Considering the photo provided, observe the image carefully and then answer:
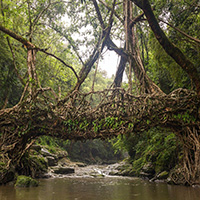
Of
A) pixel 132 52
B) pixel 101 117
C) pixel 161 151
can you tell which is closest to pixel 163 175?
pixel 161 151

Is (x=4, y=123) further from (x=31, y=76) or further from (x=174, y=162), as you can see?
(x=174, y=162)

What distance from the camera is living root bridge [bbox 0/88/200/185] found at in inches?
194

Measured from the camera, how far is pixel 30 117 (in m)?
5.49

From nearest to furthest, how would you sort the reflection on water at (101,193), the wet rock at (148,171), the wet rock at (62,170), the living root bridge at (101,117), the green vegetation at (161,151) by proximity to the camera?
the reflection on water at (101,193) < the living root bridge at (101,117) < the green vegetation at (161,151) < the wet rock at (148,171) < the wet rock at (62,170)

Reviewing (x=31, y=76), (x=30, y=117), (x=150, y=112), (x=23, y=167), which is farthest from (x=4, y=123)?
(x=150, y=112)

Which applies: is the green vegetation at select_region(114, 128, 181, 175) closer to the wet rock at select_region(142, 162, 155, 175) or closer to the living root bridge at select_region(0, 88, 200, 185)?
the wet rock at select_region(142, 162, 155, 175)

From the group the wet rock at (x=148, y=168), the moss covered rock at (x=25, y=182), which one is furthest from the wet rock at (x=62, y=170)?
the moss covered rock at (x=25, y=182)

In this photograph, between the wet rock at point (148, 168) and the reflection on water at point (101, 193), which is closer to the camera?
the reflection on water at point (101, 193)

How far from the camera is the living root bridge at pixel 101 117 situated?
492 cm

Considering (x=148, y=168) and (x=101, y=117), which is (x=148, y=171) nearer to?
(x=148, y=168)

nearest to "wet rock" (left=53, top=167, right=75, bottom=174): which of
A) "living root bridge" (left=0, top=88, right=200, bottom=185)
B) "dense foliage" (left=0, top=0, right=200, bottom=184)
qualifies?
"dense foliage" (left=0, top=0, right=200, bottom=184)

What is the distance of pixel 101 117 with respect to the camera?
17.4ft

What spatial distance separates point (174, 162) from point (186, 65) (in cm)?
437

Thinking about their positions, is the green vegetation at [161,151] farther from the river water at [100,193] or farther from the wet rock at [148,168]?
the river water at [100,193]
